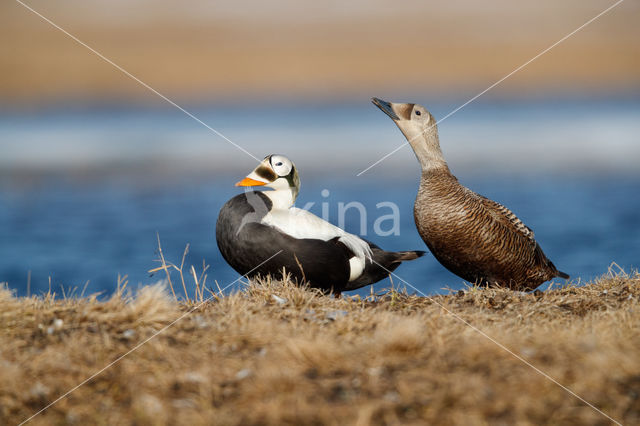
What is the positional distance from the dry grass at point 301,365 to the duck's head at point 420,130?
81.0 inches

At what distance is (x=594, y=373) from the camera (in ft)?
11.5

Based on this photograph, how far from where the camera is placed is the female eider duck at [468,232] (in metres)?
6.06

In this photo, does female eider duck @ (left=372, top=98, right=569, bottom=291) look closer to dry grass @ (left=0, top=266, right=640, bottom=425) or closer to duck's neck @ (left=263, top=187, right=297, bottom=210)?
duck's neck @ (left=263, top=187, right=297, bottom=210)

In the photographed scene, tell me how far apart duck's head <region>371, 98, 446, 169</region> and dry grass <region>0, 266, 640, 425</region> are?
206 centimetres

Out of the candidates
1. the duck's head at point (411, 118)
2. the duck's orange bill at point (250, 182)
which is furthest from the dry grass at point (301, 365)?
the duck's head at point (411, 118)

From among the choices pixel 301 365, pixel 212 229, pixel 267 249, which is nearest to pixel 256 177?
pixel 267 249

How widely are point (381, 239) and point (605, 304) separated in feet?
36.5

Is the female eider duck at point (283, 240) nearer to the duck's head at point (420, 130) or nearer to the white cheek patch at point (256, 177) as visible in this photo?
the white cheek patch at point (256, 177)

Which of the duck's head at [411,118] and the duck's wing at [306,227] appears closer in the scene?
the duck's wing at [306,227]

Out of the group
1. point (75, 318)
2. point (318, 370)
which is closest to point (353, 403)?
point (318, 370)

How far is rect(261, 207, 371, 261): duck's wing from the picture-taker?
19.2 feet

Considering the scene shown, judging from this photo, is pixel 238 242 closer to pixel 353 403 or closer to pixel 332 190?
pixel 353 403

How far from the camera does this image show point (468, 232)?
6.03 m

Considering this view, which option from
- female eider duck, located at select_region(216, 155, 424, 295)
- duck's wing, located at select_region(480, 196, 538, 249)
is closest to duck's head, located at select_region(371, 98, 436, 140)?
duck's wing, located at select_region(480, 196, 538, 249)
